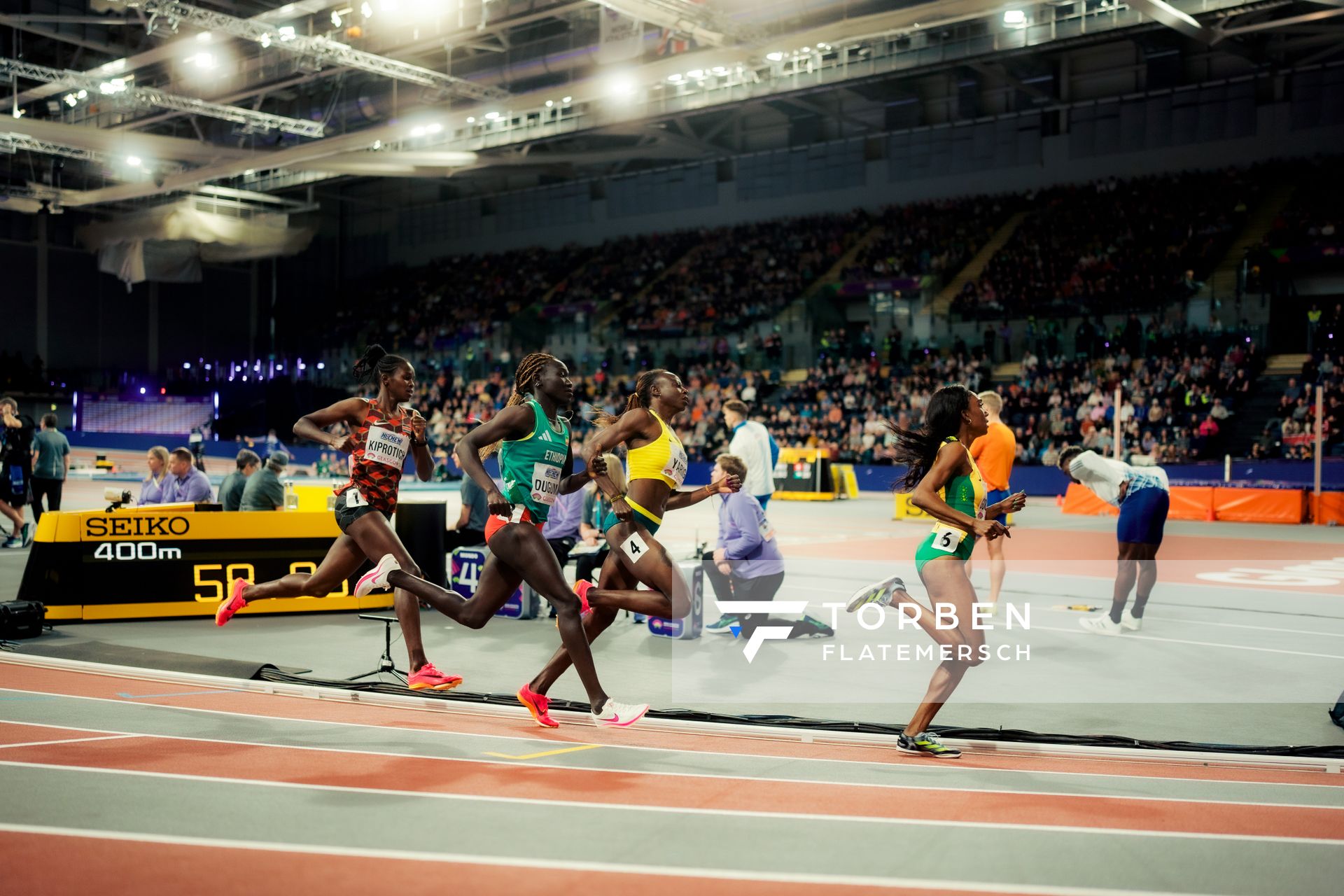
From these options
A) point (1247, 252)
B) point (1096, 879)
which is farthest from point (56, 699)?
point (1247, 252)

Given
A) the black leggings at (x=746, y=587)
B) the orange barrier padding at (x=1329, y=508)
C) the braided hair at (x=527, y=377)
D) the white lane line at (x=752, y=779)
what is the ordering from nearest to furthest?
the white lane line at (x=752, y=779) < the braided hair at (x=527, y=377) < the black leggings at (x=746, y=587) < the orange barrier padding at (x=1329, y=508)

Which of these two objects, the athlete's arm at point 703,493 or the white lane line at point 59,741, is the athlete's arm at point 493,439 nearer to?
the athlete's arm at point 703,493

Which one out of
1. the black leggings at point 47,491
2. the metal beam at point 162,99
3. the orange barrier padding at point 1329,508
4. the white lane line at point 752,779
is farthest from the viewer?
the metal beam at point 162,99

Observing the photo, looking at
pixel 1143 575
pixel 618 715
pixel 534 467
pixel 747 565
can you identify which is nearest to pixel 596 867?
pixel 618 715

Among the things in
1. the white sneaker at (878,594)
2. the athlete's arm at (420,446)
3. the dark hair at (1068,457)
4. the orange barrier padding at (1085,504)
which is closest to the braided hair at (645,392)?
the athlete's arm at (420,446)

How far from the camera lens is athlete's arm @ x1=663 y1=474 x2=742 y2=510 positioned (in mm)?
6738

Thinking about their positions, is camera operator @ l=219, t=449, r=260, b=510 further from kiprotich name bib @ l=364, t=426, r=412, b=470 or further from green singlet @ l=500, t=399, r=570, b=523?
green singlet @ l=500, t=399, r=570, b=523

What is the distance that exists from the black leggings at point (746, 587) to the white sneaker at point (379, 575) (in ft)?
11.0

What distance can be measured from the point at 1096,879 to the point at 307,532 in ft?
26.8

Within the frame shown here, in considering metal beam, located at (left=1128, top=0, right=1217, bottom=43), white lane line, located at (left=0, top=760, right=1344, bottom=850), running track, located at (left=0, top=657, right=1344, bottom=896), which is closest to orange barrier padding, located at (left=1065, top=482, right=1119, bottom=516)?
metal beam, located at (left=1128, top=0, right=1217, bottom=43)

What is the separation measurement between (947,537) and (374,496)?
11.2 ft

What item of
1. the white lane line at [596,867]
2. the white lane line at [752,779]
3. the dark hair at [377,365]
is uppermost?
the dark hair at [377,365]

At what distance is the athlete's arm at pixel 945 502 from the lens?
5.50 m

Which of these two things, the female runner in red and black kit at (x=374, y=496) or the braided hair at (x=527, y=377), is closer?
the braided hair at (x=527, y=377)
